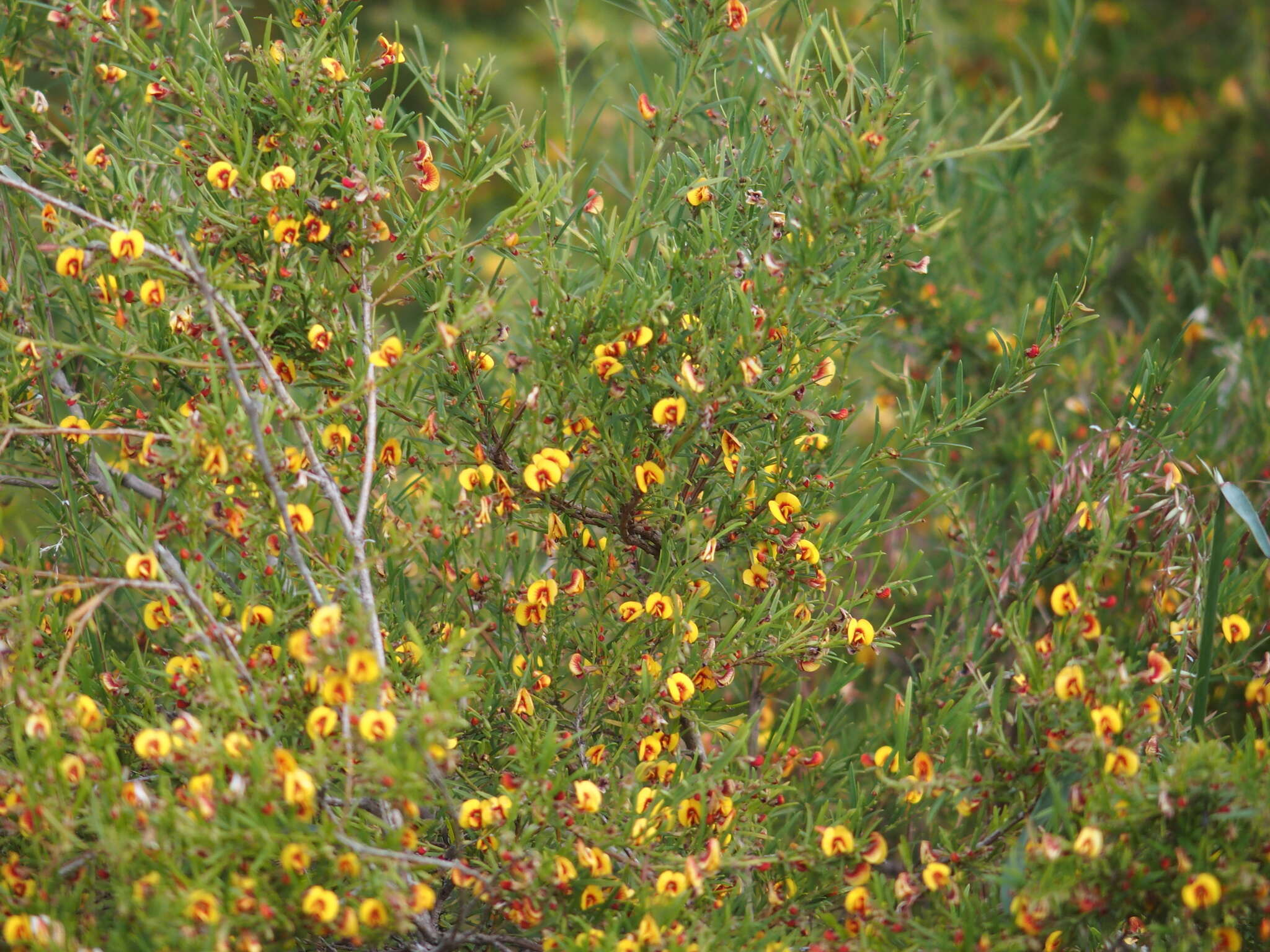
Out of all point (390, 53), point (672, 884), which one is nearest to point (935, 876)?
point (672, 884)

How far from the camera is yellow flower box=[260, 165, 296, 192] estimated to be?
80 cm

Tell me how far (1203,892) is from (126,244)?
0.81 meters

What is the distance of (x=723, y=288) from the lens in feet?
2.93

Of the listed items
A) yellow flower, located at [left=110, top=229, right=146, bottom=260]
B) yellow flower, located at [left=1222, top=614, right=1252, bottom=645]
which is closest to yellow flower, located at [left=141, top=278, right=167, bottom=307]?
yellow flower, located at [left=110, top=229, right=146, bottom=260]

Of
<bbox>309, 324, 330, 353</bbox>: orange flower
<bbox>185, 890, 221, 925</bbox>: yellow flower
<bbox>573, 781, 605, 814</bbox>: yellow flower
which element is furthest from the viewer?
<bbox>309, 324, 330, 353</bbox>: orange flower

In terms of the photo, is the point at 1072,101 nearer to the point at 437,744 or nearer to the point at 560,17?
the point at 560,17

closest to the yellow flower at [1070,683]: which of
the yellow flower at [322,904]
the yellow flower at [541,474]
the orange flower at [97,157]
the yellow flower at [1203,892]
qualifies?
the yellow flower at [1203,892]

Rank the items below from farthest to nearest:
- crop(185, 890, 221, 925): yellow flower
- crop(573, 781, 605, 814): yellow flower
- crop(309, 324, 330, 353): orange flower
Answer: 1. crop(309, 324, 330, 353): orange flower
2. crop(573, 781, 605, 814): yellow flower
3. crop(185, 890, 221, 925): yellow flower

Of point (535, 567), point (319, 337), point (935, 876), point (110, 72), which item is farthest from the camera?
point (535, 567)

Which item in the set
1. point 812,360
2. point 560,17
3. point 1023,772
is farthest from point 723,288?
point 1023,772

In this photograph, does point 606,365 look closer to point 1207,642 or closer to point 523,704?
point 523,704

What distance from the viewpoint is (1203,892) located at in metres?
0.67

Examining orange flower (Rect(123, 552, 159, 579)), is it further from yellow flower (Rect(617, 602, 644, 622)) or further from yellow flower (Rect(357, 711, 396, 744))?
yellow flower (Rect(617, 602, 644, 622))

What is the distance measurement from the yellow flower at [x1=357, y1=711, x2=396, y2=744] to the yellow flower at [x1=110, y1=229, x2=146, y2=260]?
36 cm
